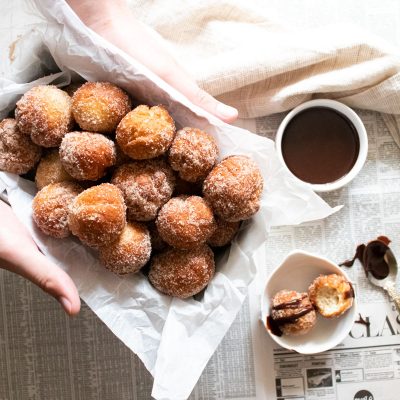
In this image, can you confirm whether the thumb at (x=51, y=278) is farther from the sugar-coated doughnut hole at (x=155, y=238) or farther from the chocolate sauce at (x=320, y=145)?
the chocolate sauce at (x=320, y=145)

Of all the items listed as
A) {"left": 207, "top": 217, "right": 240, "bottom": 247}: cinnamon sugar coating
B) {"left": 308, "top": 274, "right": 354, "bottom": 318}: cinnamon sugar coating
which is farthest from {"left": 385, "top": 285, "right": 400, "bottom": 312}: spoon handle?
{"left": 207, "top": 217, "right": 240, "bottom": 247}: cinnamon sugar coating

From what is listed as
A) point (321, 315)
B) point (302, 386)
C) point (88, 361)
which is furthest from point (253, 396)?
point (88, 361)

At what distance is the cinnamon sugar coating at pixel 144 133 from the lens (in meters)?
0.80

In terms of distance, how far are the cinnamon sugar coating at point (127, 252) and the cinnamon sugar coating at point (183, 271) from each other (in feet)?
0.10

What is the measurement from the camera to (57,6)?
850 mm

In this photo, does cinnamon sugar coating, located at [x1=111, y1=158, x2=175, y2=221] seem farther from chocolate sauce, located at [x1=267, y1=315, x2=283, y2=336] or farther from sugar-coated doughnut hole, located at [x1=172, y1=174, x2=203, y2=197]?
chocolate sauce, located at [x1=267, y1=315, x2=283, y2=336]

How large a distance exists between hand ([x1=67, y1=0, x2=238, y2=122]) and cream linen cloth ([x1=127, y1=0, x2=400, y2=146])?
17 cm

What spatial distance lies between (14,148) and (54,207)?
126 mm

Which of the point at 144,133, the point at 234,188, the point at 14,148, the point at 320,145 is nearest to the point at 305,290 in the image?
the point at 320,145

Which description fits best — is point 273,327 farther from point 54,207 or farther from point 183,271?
point 54,207

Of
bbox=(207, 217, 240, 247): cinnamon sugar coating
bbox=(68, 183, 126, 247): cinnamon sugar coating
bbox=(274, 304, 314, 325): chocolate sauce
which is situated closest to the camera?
bbox=(68, 183, 126, 247): cinnamon sugar coating

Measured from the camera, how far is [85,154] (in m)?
0.81

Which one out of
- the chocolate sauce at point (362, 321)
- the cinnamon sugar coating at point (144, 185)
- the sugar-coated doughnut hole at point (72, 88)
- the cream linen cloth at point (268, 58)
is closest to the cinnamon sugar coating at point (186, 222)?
the cinnamon sugar coating at point (144, 185)

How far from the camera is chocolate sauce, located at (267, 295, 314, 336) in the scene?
1054 mm
